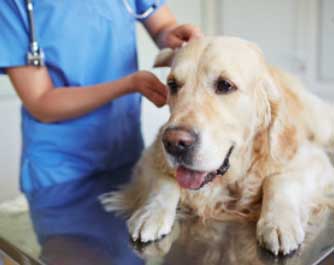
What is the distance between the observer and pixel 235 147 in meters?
0.91

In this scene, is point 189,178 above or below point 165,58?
below

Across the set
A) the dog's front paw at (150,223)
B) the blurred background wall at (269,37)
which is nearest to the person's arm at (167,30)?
the dog's front paw at (150,223)

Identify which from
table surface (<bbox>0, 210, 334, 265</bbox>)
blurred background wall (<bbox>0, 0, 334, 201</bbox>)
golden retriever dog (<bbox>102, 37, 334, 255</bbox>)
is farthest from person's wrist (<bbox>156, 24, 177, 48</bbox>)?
blurred background wall (<bbox>0, 0, 334, 201</bbox>)

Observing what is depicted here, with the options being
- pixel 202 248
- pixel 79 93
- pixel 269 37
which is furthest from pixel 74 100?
pixel 269 37

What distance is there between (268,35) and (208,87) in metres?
1.65

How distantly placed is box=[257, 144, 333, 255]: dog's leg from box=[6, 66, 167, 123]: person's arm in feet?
1.22

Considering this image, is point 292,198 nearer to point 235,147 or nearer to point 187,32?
point 235,147

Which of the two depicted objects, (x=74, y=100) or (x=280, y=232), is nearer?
(x=280, y=232)

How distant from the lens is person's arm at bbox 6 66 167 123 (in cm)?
111

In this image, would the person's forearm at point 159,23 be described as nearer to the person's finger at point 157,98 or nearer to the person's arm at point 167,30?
the person's arm at point 167,30

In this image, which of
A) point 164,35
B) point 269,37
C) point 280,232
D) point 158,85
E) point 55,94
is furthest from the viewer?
point 269,37

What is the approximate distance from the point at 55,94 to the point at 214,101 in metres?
0.42

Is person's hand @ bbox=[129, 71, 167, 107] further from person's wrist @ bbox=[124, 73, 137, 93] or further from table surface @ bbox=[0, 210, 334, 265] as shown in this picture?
table surface @ bbox=[0, 210, 334, 265]

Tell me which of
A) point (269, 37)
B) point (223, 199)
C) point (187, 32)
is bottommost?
point (269, 37)
